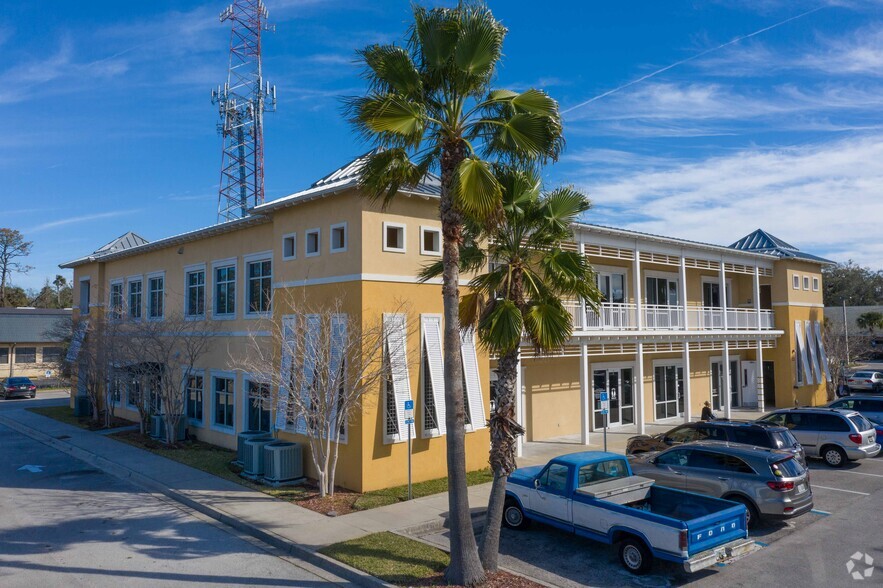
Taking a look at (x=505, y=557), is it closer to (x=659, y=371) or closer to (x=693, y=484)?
(x=693, y=484)

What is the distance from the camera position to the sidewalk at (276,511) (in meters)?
11.7

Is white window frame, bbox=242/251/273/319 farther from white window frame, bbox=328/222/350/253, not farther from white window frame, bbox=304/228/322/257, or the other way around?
white window frame, bbox=328/222/350/253

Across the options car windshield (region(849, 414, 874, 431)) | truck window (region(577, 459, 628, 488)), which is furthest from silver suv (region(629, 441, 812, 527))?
car windshield (region(849, 414, 874, 431))

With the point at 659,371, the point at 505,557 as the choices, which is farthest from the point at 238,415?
the point at 659,371

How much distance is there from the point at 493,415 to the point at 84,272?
2896 cm

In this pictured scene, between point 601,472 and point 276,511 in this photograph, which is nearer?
point 601,472

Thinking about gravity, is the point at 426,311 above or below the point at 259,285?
below

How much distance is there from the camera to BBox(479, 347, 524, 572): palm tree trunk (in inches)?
389

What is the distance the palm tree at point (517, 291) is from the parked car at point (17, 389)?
41.1 meters

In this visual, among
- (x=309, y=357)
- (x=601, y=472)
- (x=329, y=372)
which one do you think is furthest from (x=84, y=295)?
(x=601, y=472)

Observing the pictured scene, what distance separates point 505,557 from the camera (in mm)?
11008

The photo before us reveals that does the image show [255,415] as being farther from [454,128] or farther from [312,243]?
[454,128]

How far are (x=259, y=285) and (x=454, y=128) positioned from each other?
1184 cm

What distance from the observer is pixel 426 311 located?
54.5ft
